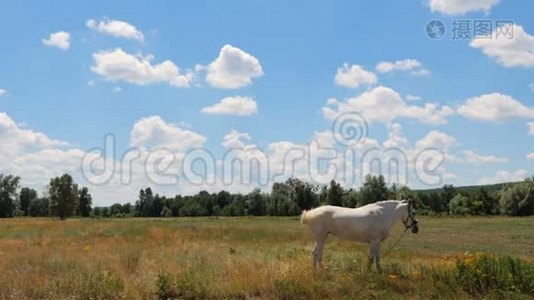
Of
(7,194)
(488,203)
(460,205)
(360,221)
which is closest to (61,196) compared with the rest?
(7,194)

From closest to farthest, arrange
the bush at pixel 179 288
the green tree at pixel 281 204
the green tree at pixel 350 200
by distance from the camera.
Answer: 1. the bush at pixel 179 288
2. the green tree at pixel 350 200
3. the green tree at pixel 281 204

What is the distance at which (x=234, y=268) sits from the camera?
12.1 metres

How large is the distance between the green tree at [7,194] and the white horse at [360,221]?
11821 centimetres

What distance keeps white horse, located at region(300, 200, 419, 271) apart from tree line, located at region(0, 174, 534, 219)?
69354mm

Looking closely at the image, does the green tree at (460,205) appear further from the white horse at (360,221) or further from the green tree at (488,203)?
the white horse at (360,221)

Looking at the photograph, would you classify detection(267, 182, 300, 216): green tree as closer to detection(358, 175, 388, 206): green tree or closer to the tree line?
the tree line

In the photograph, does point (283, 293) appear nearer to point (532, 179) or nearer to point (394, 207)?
point (394, 207)

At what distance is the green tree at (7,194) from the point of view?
11625 centimetres

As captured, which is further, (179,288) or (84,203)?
(84,203)

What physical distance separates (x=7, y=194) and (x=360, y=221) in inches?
4762

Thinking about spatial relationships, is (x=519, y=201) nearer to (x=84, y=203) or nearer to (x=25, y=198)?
(x=84, y=203)

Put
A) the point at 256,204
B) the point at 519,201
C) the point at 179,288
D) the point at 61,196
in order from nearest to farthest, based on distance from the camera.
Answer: the point at 179,288
the point at 61,196
the point at 519,201
the point at 256,204

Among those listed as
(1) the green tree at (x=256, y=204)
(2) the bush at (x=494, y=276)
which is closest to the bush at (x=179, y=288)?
(2) the bush at (x=494, y=276)

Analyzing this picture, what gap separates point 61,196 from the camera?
3836 inches
